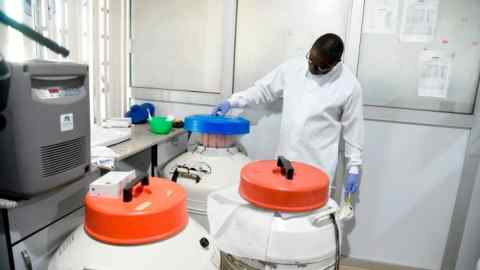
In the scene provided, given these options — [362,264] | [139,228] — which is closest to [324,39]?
[139,228]

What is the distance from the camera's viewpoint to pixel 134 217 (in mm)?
792

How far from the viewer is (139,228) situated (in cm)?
80

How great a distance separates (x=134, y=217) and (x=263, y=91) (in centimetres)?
141

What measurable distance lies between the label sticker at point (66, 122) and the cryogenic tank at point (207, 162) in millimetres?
753

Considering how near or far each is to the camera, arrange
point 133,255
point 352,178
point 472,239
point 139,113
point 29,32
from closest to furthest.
→ point 29,32 → point 133,255 → point 352,178 → point 472,239 → point 139,113

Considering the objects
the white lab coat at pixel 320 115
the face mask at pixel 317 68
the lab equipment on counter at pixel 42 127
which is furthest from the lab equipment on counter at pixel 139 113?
the lab equipment on counter at pixel 42 127

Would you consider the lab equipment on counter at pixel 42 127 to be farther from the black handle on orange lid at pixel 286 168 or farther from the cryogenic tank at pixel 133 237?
the black handle on orange lid at pixel 286 168

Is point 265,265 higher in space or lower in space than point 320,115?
lower

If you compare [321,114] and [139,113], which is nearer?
[321,114]

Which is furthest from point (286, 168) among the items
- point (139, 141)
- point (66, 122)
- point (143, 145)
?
point (139, 141)

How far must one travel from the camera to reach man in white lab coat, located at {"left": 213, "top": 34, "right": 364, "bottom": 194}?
6.02 feet

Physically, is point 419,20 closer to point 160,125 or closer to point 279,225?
point 160,125

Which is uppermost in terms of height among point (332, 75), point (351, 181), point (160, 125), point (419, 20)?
point (419, 20)

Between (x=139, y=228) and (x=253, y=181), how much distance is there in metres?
0.30
